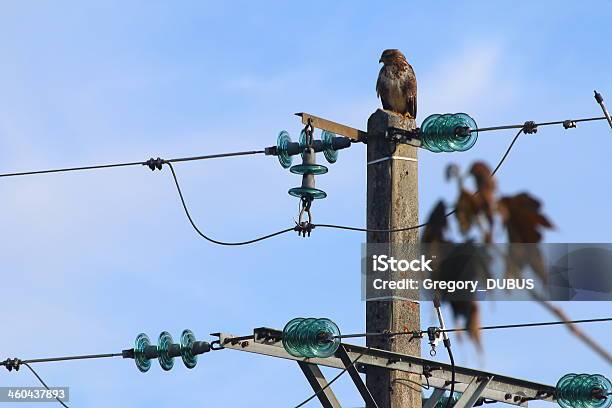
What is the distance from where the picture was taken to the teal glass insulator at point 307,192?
967 centimetres

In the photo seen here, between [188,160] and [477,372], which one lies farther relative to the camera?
[188,160]

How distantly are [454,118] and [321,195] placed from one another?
130 centimetres

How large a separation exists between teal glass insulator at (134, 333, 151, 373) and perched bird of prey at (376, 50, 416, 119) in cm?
293

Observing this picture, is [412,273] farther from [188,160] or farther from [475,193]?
[475,193]

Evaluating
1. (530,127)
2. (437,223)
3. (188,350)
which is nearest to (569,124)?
(530,127)

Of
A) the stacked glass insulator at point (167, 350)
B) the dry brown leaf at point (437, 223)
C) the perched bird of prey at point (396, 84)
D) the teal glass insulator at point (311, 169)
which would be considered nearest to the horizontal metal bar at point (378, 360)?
the stacked glass insulator at point (167, 350)

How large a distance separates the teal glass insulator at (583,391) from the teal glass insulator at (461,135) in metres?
2.39

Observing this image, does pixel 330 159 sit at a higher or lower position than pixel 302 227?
higher

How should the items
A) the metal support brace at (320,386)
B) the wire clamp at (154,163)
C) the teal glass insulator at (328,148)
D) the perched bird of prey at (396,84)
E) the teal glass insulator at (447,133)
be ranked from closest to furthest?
the metal support brace at (320,386) < the teal glass insulator at (447,133) < the teal glass insulator at (328,148) < the perched bird of prey at (396,84) < the wire clamp at (154,163)

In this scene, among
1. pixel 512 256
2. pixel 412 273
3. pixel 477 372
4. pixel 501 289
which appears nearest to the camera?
pixel 512 256

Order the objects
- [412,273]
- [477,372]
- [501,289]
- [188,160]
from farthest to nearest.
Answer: [188,160] → [477,372] → [412,273] → [501,289]

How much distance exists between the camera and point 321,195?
9.76 metres

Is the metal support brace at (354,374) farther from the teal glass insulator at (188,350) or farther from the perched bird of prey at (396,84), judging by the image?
the perched bird of prey at (396,84)

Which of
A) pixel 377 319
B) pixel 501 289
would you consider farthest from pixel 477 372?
pixel 501 289
